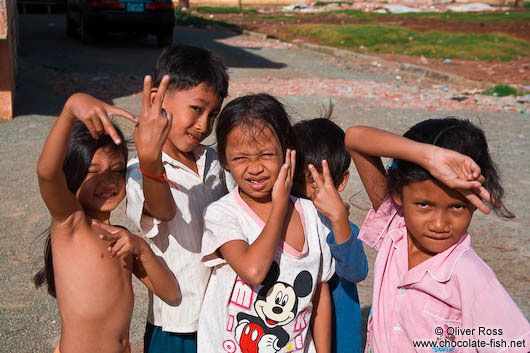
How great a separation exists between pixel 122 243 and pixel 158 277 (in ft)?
0.62

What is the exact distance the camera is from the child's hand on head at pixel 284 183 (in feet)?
6.26

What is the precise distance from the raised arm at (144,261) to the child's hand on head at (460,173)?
1.01 metres

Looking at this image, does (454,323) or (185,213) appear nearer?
(454,323)

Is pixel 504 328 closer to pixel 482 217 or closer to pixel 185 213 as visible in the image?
pixel 185 213

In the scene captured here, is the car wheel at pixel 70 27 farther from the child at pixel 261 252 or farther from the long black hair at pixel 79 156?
the child at pixel 261 252

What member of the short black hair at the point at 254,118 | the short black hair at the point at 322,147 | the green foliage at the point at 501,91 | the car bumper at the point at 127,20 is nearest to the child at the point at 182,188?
the short black hair at the point at 254,118

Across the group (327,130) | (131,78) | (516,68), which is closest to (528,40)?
(516,68)

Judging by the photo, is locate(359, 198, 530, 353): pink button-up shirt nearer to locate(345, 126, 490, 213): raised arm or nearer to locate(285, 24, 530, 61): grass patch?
locate(345, 126, 490, 213): raised arm

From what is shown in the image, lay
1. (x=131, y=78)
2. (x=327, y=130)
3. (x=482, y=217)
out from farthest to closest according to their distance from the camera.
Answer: (x=131, y=78) → (x=482, y=217) → (x=327, y=130)

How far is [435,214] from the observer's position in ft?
5.97

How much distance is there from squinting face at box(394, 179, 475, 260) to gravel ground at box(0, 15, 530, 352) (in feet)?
4.79

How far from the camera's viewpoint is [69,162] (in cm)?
203

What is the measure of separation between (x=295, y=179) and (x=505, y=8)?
32436 millimetres

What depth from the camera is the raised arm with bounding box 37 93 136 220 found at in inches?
65.2
